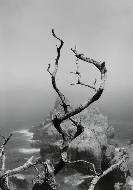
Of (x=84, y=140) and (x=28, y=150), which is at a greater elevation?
(x=28, y=150)

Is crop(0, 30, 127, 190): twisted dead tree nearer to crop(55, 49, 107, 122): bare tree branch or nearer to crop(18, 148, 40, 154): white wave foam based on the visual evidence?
crop(55, 49, 107, 122): bare tree branch

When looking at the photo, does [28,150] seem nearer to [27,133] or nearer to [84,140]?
[84,140]

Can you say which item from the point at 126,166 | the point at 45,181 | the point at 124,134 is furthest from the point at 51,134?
the point at 45,181

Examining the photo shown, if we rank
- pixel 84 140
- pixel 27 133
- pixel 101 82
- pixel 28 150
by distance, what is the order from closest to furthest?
pixel 101 82
pixel 84 140
pixel 28 150
pixel 27 133

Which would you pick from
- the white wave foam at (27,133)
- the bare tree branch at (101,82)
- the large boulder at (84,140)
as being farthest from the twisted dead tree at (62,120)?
the white wave foam at (27,133)

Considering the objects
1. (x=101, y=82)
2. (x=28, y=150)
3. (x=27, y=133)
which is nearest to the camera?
(x=101, y=82)

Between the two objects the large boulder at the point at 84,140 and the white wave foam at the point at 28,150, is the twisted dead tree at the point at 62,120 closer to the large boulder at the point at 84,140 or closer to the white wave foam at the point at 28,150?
the large boulder at the point at 84,140

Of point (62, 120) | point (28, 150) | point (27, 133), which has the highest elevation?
point (27, 133)

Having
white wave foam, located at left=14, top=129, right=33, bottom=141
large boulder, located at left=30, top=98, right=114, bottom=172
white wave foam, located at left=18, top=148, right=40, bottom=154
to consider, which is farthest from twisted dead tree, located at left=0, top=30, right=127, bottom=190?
white wave foam, located at left=14, top=129, right=33, bottom=141

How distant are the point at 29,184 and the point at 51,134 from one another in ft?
150

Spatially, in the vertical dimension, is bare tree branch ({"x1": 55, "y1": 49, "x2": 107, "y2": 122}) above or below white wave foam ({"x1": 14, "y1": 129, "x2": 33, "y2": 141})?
below

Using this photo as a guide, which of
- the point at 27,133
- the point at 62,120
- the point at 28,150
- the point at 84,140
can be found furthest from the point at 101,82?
the point at 27,133

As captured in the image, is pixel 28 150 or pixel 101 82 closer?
pixel 101 82

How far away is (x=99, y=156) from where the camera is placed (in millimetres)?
95812
